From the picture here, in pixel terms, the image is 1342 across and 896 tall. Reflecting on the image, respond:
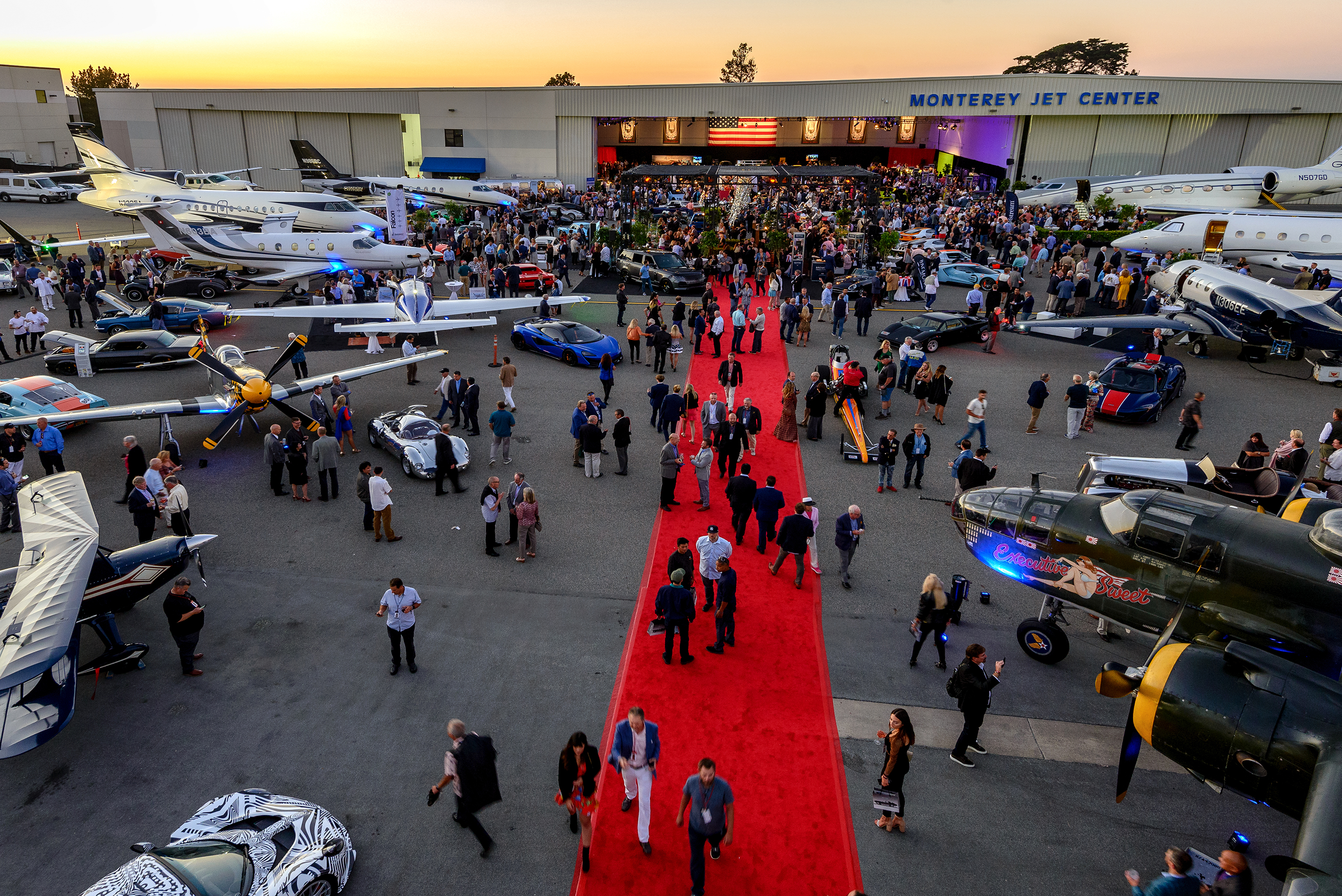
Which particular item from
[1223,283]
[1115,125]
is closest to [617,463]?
[1223,283]

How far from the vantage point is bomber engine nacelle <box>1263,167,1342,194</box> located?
1395 inches

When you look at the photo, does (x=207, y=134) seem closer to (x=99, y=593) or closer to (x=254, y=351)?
(x=254, y=351)

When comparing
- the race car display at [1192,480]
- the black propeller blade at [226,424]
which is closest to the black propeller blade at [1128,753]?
the race car display at [1192,480]

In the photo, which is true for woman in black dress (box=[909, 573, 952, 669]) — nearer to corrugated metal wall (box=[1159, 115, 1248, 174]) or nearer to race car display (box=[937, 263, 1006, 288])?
race car display (box=[937, 263, 1006, 288])

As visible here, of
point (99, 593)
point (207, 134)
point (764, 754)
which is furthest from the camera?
point (207, 134)

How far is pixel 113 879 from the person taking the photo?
5410 millimetres

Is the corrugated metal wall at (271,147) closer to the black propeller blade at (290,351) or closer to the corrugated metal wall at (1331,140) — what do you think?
the black propeller blade at (290,351)

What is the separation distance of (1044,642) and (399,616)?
799 centimetres

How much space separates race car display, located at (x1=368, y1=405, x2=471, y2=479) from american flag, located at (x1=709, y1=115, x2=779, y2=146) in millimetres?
63699

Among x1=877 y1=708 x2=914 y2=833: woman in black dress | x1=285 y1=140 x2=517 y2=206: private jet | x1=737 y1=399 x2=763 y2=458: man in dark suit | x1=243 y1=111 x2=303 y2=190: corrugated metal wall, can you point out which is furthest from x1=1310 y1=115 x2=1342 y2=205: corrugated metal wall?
x1=243 y1=111 x2=303 y2=190: corrugated metal wall

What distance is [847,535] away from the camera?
10773 mm

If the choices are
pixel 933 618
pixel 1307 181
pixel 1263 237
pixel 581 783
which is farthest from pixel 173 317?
pixel 1307 181

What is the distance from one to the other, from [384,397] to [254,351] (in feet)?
13.4

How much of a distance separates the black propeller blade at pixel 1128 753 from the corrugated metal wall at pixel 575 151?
59.0 metres
